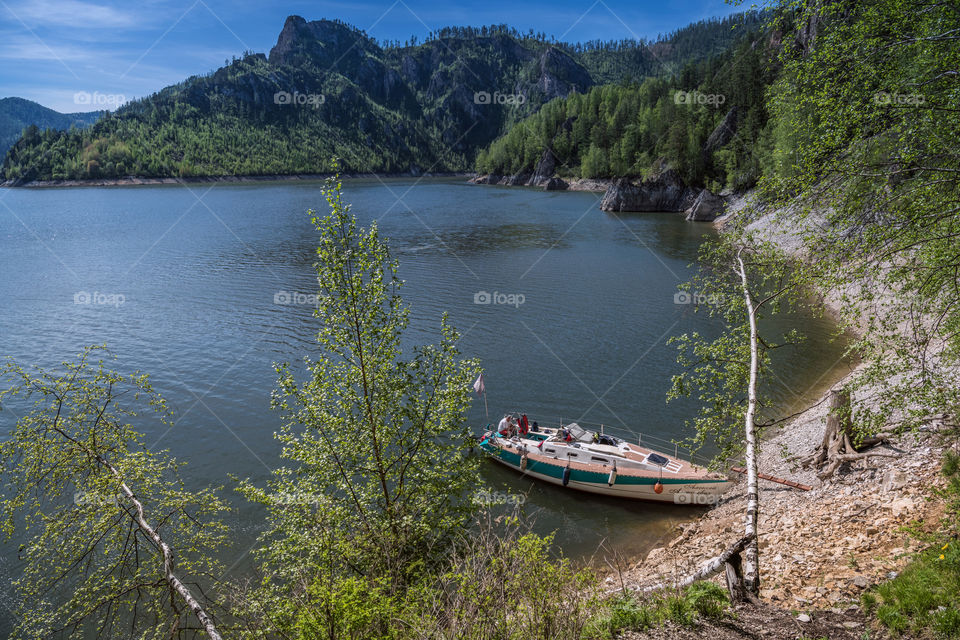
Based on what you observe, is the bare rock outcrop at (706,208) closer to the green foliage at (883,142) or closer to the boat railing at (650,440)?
the boat railing at (650,440)

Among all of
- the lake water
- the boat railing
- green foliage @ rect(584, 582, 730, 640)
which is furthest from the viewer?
the lake water

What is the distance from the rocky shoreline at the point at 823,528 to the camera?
10.7 metres

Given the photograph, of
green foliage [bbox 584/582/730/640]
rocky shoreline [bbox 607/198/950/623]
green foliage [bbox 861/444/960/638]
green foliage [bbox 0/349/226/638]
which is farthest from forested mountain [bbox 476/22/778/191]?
green foliage [bbox 0/349/226/638]

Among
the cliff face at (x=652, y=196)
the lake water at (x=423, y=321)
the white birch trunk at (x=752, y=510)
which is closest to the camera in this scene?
the white birch trunk at (x=752, y=510)

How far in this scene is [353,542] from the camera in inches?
449

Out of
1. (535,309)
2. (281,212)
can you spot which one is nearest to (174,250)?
(281,212)

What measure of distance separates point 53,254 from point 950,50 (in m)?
86.0

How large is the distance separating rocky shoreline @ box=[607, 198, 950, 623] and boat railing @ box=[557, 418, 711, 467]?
2.31 m

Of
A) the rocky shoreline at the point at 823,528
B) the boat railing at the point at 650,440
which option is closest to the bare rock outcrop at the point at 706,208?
the boat railing at the point at 650,440

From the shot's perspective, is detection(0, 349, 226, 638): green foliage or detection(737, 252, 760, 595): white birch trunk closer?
detection(737, 252, 760, 595): white birch trunk

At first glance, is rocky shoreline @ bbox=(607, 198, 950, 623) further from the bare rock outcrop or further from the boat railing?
the bare rock outcrop

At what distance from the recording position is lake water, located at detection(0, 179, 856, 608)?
24047mm

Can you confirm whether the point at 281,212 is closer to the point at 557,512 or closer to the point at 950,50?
the point at 557,512

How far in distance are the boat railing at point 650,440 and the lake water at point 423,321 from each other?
0.29 metres
